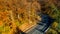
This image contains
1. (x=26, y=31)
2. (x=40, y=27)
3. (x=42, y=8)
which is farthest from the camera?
(x=42, y=8)

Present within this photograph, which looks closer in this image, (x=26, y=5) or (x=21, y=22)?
(x=21, y=22)

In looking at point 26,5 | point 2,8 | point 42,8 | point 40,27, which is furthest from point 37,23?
point 42,8

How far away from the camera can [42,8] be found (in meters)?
30.7

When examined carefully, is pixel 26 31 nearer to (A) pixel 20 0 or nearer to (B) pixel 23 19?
(B) pixel 23 19

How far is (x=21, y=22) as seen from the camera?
71.9ft

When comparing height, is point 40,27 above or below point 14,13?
below

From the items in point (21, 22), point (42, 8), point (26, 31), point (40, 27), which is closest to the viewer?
point (26, 31)

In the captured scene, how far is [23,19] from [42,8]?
9073 millimetres

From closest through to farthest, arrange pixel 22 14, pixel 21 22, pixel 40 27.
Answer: pixel 40 27, pixel 21 22, pixel 22 14

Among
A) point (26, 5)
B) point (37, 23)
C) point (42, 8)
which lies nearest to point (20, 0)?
point (26, 5)

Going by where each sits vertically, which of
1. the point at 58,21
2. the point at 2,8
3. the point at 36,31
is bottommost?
the point at 36,31

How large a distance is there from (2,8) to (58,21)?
328 inches

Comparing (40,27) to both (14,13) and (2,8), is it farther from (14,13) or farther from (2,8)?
(2,8)

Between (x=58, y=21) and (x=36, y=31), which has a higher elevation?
(x=58, y=21)
